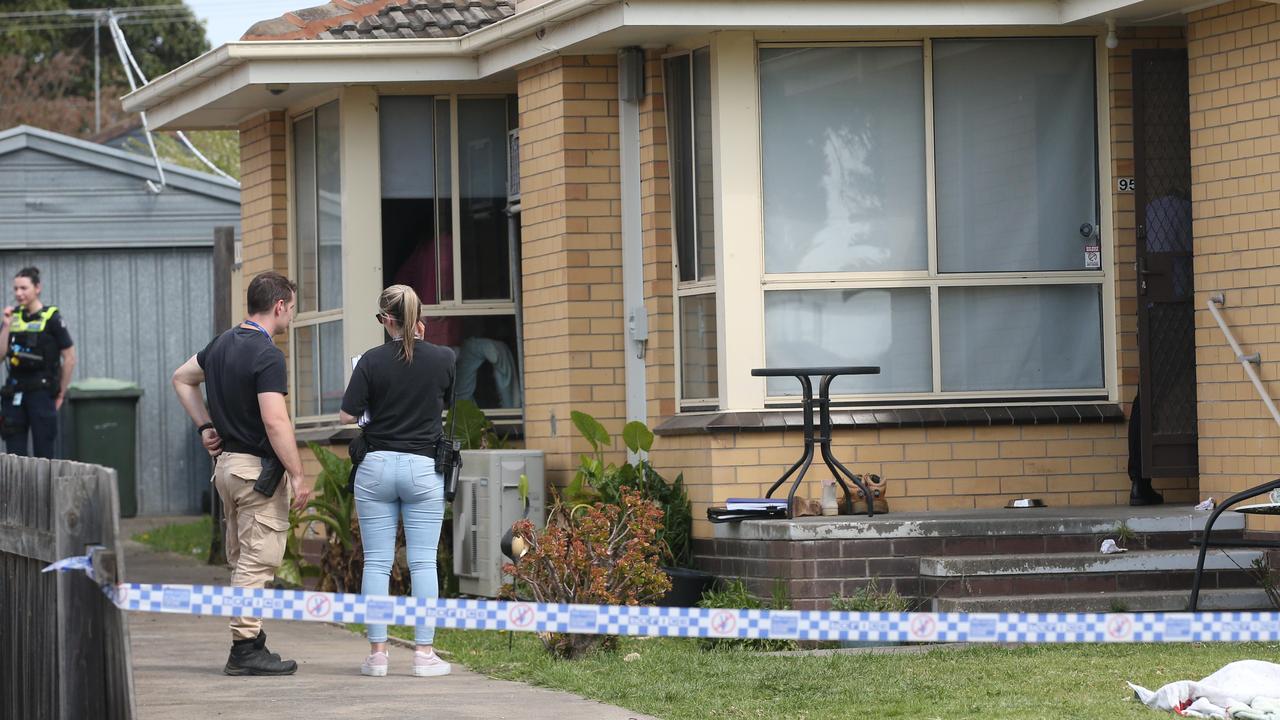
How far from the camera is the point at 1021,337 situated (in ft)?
35.9

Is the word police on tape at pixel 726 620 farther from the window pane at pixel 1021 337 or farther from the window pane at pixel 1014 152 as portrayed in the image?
the window pane at pixel 1014 152

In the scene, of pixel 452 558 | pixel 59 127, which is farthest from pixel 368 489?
pixel 59 127

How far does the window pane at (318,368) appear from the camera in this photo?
43.8ft

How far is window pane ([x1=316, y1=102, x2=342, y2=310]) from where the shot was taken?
1321 centimetres

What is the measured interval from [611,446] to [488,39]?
2.62 metres

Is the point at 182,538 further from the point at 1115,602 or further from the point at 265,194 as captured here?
the point at 1115,602

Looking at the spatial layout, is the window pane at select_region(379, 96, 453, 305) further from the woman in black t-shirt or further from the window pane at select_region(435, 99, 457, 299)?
the woman in black t-shirt

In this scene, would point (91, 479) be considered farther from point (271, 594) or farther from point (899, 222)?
point (899, 222)

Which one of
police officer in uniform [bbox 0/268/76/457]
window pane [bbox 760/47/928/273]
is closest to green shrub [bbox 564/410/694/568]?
window pane [bbox 760/47/928/273]

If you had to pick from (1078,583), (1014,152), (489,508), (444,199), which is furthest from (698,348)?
(444,199)

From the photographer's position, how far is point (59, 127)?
38.9m

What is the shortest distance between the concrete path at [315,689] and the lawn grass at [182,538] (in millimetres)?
4755

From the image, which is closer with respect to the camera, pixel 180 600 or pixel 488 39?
pixel 180 600

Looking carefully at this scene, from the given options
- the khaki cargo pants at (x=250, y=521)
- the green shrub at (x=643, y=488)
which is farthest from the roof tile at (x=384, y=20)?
the khaki cargo pants at (x=250, y=521)
